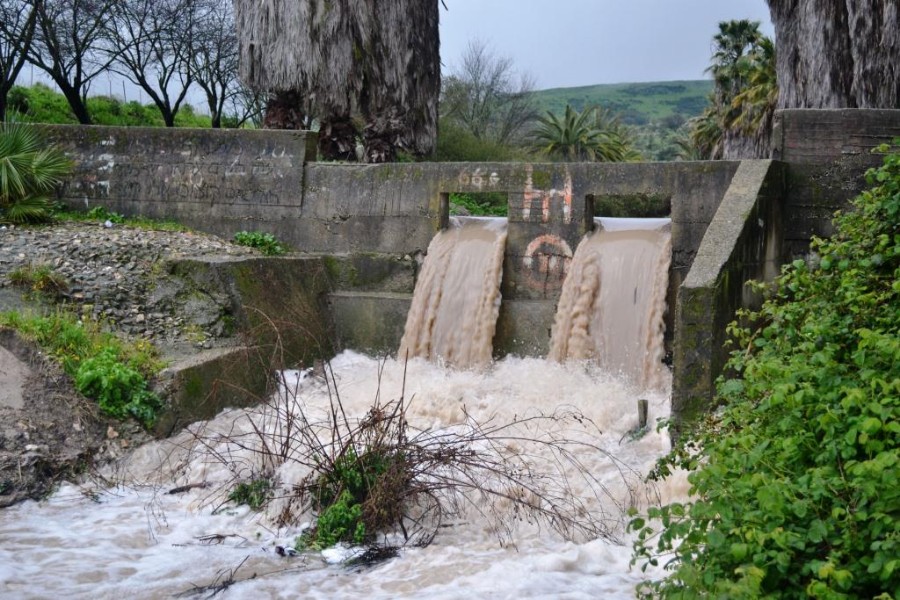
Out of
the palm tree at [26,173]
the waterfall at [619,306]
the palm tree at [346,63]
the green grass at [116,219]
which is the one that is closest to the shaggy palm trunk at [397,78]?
the palm tree at [346,63]

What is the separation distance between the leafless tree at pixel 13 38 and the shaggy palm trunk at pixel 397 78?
14438 mm

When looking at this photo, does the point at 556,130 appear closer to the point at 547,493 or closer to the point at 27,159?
the point at 27,159

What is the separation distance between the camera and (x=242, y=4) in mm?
15961

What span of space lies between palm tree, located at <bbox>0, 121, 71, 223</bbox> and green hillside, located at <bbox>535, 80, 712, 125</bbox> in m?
101

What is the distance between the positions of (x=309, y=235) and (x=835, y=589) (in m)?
10.4

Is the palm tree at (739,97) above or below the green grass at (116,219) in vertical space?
above

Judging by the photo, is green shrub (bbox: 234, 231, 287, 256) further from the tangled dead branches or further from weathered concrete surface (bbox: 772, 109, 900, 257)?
weathered concrete surface (bbox: 772, 109, 900, 257)

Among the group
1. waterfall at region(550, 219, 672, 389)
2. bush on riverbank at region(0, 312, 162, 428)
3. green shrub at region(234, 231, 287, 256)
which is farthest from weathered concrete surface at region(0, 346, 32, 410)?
waterfall at region(550, 219, 672, 389)

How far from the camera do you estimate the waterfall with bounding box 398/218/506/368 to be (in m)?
11.6

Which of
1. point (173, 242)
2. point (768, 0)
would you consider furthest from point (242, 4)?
point (768, 0)

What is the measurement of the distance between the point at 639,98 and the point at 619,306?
12344 centimetres

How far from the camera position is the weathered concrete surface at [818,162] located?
10469 millimetres

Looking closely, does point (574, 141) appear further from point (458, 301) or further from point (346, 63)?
point (458, 301)

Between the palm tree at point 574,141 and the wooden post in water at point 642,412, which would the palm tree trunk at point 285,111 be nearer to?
the wooden post in water at point 642,412
